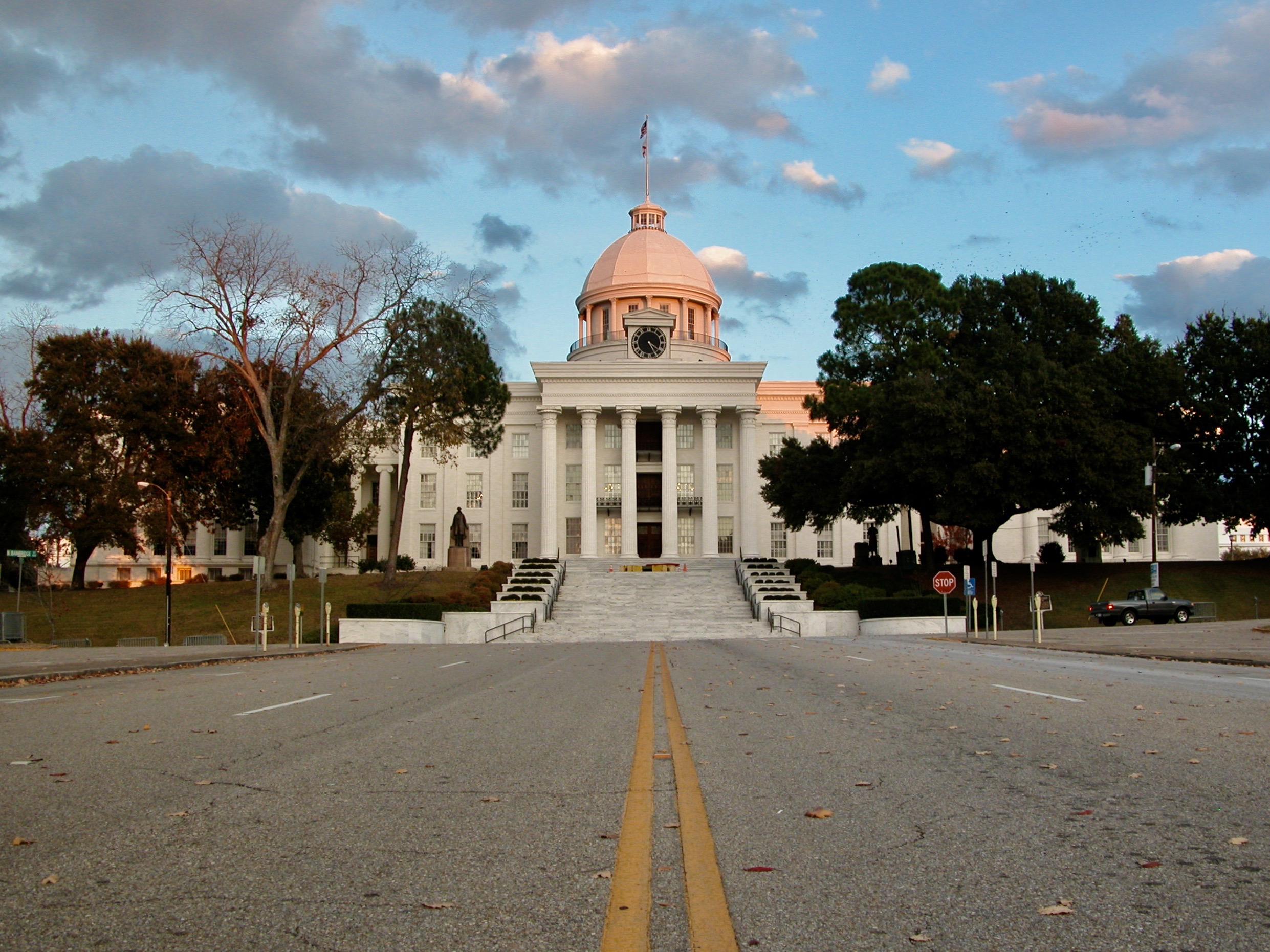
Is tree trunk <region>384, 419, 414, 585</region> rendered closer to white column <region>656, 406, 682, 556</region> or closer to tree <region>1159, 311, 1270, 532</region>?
white column <region>656, 406, 682, 556</region>

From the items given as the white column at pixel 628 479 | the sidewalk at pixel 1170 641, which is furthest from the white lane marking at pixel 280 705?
the white column at pixel 628 479

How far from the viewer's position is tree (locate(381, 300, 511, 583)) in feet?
162

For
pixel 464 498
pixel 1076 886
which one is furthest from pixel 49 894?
pixel 464 498

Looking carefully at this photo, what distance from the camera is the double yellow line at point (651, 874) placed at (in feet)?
12.5

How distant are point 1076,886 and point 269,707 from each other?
9.63 metres

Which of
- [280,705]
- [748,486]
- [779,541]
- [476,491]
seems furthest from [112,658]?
[779,541]

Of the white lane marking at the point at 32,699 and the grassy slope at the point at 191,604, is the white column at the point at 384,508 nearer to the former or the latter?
the grassy slope at the point at 191,604

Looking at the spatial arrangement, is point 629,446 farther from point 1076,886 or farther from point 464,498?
point 1076,886

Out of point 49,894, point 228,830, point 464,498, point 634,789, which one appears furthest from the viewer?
point 464,498

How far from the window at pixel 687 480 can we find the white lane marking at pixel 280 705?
61417 millimetres

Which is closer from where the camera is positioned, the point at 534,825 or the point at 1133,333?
the point at 534,825

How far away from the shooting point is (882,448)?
52875mm

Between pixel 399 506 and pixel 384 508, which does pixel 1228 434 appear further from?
pixel 384 508

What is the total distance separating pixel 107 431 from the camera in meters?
56.1
